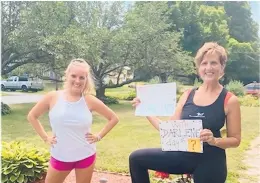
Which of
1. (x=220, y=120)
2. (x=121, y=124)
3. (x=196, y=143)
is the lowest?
(x=121, y=124)

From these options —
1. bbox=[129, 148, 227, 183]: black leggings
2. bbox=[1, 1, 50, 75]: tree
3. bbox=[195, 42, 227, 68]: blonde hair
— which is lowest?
bbox=[129, 148, 227, 183]: black leggings

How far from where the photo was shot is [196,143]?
7.71 feet

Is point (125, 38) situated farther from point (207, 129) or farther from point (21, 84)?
point (207, 129)

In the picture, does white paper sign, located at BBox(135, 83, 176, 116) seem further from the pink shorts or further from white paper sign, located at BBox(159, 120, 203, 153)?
the pink shorts

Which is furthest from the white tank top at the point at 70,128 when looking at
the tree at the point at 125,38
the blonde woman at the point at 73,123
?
the tree at the point at 125,38

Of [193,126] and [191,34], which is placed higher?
[191,34]

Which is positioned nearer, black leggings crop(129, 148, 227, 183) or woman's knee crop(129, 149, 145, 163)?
black leggings crop(129, 148, 227, 183)

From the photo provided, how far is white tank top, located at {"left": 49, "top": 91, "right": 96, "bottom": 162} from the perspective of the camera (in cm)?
263

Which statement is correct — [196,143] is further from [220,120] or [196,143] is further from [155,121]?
[155,121]

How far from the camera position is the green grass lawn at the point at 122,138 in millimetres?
5875

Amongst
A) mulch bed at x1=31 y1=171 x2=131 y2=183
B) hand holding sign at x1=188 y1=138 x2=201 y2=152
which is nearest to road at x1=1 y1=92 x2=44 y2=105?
mulch bed at x1=31 y1=171 x2=131 y2=183

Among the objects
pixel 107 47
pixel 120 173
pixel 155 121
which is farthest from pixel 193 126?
pixel 107 47

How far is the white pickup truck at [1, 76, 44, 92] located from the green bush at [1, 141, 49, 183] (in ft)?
64.8

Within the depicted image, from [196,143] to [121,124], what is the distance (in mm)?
9198
